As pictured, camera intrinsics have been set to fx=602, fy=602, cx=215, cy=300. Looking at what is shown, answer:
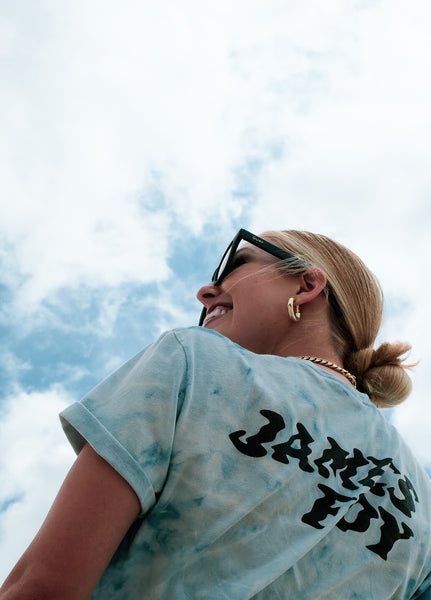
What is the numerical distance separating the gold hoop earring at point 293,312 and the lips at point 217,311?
0.36 m

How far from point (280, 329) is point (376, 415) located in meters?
0.57

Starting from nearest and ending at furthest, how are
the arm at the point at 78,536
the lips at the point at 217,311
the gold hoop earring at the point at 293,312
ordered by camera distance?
the arm at the point at 78,536 → the gold hoop earring at the point at 293,312 → the lips at the point at 217,311

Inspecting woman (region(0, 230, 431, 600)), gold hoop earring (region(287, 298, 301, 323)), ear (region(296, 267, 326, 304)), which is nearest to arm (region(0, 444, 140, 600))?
woman (region(0, 230, 431, 600))

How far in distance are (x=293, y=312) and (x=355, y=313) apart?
0.35 metres

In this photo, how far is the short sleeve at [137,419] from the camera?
1487mm

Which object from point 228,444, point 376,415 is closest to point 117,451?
point 228,444

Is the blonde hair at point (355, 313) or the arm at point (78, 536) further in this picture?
the blonde hair at point (355, 313)

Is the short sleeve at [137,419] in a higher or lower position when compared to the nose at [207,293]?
lower

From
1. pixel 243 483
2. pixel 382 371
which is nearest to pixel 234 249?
pixel 382 371

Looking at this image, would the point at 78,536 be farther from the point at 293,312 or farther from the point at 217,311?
the point at 217,311

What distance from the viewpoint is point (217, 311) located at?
2.85m

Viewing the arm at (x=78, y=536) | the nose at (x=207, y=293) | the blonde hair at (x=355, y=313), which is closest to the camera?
the arm at (x=78, y=536)

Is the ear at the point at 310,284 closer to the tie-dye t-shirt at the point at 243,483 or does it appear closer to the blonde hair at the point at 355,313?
the blonde hair at the point at 355,313

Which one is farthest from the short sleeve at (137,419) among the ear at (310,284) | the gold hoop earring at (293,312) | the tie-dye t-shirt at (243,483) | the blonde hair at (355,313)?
the blonde hair at (355,313)
